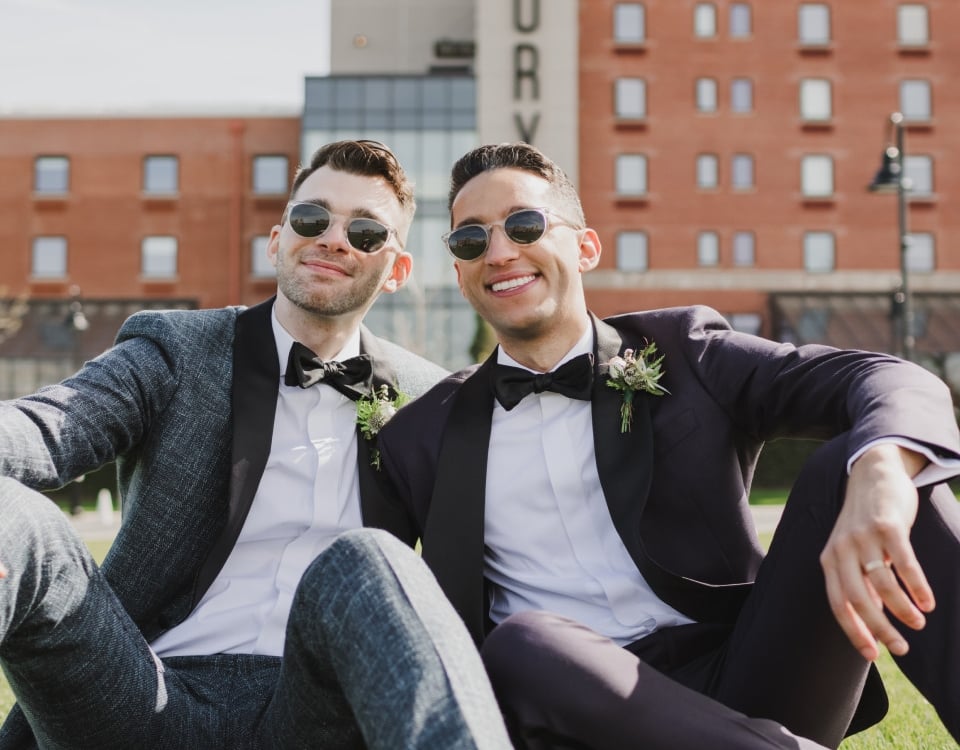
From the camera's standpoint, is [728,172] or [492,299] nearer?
[492,299]

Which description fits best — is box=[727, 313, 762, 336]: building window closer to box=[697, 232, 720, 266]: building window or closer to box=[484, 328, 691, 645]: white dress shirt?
box=[697, 232, 720, 266]: building window

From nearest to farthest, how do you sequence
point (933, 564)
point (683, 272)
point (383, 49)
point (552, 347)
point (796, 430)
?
point (933, 564), point (796, 430), point (552, 347), point (683, 272), point (383, 49)

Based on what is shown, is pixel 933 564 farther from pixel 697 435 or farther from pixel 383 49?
pixel 383 49

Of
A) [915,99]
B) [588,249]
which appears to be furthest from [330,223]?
[915,99]

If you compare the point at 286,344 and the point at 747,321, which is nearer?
the point at 286,344

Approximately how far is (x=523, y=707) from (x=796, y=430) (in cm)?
130

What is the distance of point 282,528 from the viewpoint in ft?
10.8

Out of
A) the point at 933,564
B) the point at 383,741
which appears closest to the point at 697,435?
the point at 933,564

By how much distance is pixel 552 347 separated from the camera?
3457 mm

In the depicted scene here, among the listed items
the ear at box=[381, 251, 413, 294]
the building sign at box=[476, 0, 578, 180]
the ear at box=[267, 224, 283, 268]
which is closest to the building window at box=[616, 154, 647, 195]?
the building sign at box=[476, 0, 578, 180]

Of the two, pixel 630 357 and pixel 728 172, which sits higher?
pixel 728 172

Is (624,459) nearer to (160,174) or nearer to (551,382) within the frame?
(551,382)

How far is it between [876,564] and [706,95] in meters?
36.4

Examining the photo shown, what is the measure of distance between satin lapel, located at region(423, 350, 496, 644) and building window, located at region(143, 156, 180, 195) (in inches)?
1442
